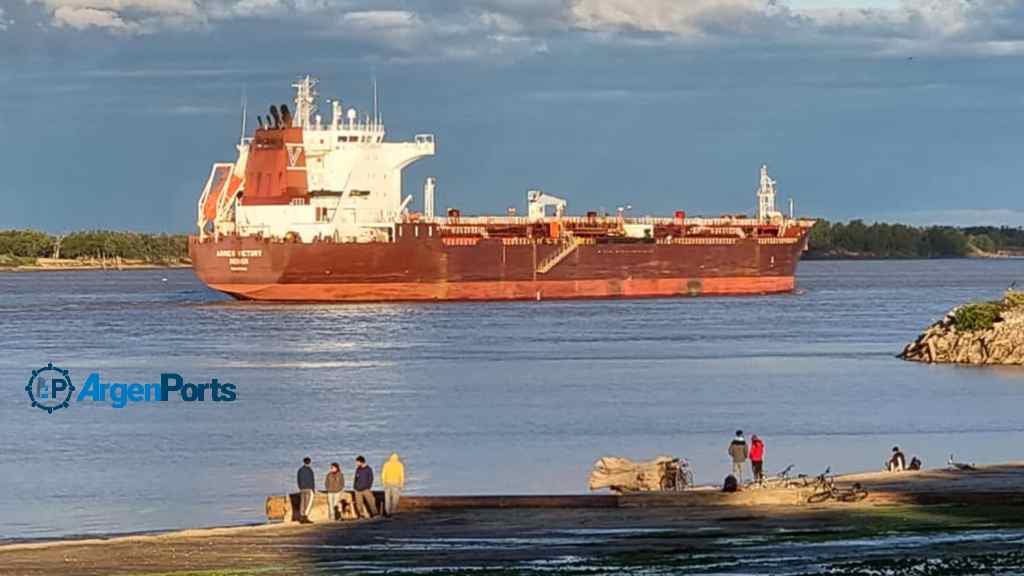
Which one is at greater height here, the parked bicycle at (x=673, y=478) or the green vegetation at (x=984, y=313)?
the green vegetation at (x=984, y=313)

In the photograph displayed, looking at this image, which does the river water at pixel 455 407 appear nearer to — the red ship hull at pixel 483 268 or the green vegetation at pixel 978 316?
the green vegetation at pixel 978 316

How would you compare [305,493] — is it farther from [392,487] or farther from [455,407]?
[455,407]

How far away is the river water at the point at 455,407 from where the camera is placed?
78.7 feet

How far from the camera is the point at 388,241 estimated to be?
7012 cm

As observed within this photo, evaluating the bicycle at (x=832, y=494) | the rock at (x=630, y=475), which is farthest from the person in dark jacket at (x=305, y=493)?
the bicycle at (x=832, y=494)

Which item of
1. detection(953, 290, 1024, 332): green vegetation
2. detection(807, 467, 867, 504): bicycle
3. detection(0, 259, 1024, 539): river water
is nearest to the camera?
detection(807, 467, 867, 504): bicycle

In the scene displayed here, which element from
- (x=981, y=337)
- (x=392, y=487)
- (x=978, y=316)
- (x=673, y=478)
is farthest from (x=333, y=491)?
(x=978, y=316)

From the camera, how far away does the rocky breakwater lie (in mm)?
42281

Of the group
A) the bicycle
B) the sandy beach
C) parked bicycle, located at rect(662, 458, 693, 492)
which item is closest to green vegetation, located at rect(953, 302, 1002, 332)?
the sandy beach

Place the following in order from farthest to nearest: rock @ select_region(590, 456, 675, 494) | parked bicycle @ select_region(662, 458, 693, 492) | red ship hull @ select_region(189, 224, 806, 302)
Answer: red ship hull @ select_region(189, 224, 806, 302) → rock @ select_region(590, 456, 675, 494) → parked bicycle @ select_region(662, 458, 693, 492)

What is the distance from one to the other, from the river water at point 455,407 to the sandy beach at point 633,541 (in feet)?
12.1

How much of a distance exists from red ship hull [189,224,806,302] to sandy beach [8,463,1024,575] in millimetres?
51066

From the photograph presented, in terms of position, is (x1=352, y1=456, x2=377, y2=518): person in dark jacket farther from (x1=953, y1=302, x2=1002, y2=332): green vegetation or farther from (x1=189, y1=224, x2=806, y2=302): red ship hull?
(x1=189, y1=224, x2=806, y2=302): red ship hull

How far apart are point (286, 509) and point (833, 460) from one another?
31.4 ft
